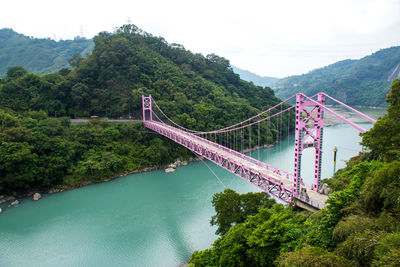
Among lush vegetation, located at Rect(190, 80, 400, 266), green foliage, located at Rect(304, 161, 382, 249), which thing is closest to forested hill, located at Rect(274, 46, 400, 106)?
lush vegetation, located at Rect(190, 80, 400, 266)

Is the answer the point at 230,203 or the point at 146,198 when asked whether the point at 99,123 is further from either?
the point at 230,203

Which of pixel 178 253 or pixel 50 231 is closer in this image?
pixel 178 253

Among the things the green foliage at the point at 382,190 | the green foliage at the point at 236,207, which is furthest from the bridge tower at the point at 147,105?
the green foliage at the point at 382,190

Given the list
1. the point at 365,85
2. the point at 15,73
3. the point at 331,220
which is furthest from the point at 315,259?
the point at 365,85

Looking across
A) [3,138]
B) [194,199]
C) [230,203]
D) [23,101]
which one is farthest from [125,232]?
[23,101]

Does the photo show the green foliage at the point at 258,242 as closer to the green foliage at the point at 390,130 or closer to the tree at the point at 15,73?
the green foliage at the point at 390,130
